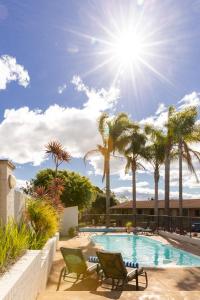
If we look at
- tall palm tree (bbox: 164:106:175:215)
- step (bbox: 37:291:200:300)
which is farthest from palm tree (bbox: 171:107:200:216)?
step (bbox: 37:291:200:300)

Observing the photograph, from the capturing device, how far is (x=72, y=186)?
107 ft

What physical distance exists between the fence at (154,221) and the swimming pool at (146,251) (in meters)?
2.20

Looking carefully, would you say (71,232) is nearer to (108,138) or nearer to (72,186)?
(72,186)

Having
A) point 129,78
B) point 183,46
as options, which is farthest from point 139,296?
point 129,78

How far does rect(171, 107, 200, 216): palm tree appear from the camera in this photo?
1233 inches

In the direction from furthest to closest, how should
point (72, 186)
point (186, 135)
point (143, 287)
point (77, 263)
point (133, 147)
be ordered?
point (133, 147)
point (72, 186)
point (186, 135)
point (77, 263)
point (143, 287)

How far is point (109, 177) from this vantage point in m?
36.7

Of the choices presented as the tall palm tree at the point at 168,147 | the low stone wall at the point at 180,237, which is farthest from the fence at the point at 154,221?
the tall palm tree at the point at 168,147

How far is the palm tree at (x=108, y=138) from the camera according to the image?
1443 inches

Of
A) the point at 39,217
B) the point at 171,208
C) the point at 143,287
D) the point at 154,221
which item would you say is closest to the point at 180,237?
the point at 154,221

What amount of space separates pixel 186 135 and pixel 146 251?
13.0 meters

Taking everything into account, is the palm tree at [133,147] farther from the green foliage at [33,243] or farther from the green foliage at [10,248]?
the green foliage at [10,248]

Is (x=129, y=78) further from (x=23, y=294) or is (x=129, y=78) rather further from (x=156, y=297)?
(x=23, y=294)

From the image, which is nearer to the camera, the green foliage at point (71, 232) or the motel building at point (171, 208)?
the green foliage at point (71, 232)
